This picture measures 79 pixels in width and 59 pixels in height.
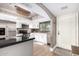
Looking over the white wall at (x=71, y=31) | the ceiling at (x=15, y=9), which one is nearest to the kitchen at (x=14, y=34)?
the ceiling at (x=15, y=9)

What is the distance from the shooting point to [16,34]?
1.54m

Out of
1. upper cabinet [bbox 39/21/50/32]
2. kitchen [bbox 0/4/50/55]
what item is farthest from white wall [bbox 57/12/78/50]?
upper cabinet [bbox 39/21/50/32]

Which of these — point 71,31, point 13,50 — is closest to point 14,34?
point 13,50

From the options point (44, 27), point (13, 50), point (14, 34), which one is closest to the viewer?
point (13, 50)

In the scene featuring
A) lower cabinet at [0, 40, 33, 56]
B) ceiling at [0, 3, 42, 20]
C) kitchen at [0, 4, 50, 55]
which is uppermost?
ceiling at [0, 3, 42, 20]

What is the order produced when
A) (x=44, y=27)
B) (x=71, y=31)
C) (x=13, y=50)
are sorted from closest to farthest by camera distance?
1. (x=13, y=50)
2. (x=71, y=31)
3. (x=44, y=27)

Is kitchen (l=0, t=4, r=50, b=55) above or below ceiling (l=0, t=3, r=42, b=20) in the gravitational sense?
below

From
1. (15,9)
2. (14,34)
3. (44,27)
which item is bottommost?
(14,34)

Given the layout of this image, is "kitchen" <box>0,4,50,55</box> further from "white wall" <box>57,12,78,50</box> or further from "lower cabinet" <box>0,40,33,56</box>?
"white wall" <box>57,12,78,50</box>

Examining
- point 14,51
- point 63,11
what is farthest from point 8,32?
point 63,11

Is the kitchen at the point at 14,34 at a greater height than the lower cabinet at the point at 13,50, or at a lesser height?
greater

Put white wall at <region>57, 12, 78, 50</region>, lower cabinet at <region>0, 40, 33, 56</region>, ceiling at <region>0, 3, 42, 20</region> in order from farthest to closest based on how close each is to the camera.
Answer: white wall at <region>57, 12, 78, 50</region> → ceiling at <region>0, 3, 42, 20</region> → lower cabinet at <region>0, 40, 33, 56</region>

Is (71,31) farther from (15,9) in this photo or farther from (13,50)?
(15,9)

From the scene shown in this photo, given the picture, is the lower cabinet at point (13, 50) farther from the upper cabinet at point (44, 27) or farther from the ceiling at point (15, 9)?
the upper cabinet at point (44, 27)
